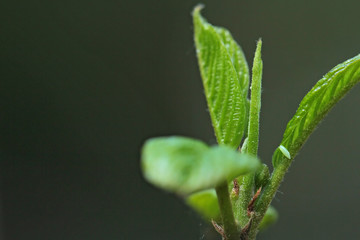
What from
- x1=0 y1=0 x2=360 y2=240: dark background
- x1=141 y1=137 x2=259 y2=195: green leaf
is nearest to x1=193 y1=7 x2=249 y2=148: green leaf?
x1=141 y1=137 x2=259 y2=195: green leaf

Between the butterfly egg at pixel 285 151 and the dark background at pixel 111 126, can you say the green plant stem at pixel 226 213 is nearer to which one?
the butterfly egg at pixel 285 151

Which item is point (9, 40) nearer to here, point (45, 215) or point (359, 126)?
point (45, 215)

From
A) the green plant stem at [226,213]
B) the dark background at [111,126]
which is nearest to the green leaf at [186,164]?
the green plant stem at [226,213]

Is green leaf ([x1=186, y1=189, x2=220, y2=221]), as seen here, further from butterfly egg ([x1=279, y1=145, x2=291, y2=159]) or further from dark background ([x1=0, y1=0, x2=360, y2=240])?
dark background ([x1=0, y1=0, x2=360, y2=240])

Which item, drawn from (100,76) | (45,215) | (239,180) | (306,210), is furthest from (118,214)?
(239,180)

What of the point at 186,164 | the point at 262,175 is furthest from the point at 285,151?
the point at 186,164
